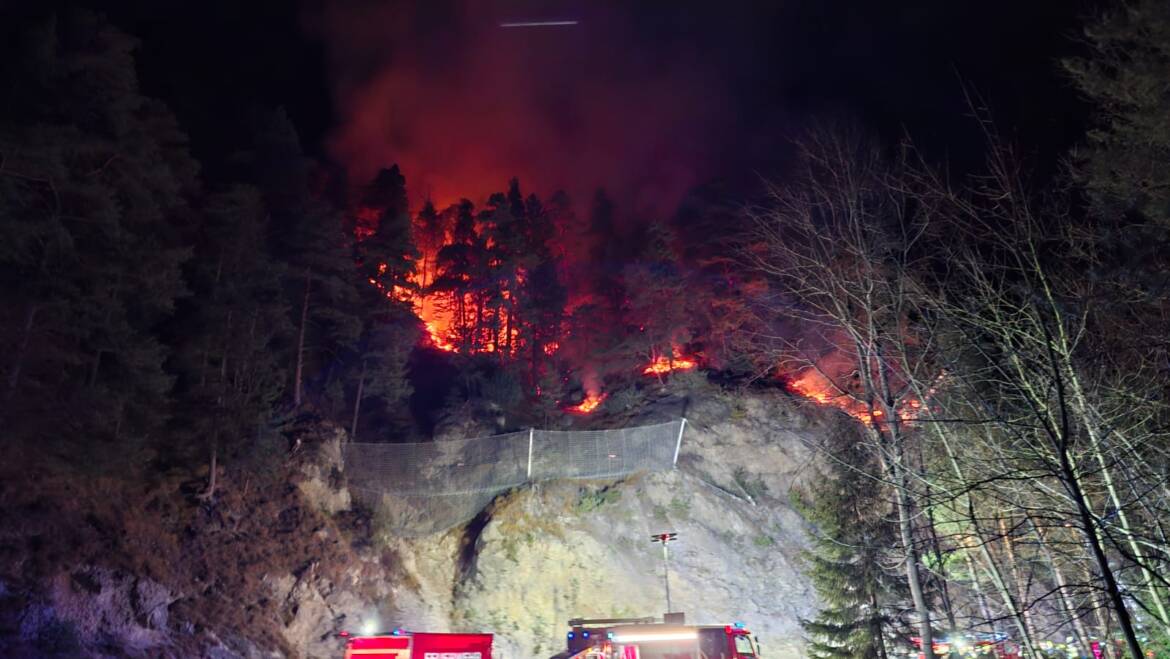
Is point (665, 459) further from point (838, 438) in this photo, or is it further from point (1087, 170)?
point (1087, 170)

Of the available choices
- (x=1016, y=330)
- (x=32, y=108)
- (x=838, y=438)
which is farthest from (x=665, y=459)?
(x=32, y=108)

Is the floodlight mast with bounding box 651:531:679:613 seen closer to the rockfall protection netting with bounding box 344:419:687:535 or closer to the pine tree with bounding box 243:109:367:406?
the rockfall protection netting with bounding box 344:419:687:535

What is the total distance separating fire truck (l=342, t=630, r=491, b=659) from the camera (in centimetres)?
1369

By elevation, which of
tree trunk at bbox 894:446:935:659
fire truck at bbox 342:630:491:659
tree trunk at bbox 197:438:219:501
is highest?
tree trunk at bbox 197:438:219:501

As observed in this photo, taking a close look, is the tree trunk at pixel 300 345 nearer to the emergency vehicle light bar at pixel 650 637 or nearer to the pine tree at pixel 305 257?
the pine tree at pixel 305 257

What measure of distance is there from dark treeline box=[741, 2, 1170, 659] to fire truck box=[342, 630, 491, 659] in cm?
931

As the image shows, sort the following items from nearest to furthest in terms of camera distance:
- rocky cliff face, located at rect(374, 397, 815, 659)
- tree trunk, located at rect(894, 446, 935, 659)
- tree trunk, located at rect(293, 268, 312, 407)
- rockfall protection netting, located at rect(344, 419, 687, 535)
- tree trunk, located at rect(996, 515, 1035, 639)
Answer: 1. tree trunk, located at rect(996, 515, 1035, 639)
2. tree trunk, located at rect(894, 446, 935, 659)
3. rocky cliff face, located at rect(374, 397, 815, 659)
4. rockfall protection netting, located at rect(344, 419, 687, 535)
5. tree trunk, located at rect(293, 268, 312, 407)

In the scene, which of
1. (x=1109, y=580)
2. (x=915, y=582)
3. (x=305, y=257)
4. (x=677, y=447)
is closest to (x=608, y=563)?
(x=677, y=447)

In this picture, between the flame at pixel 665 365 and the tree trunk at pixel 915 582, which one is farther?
the flame at pixel 665 365

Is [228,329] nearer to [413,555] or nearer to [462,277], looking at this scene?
[413,555]

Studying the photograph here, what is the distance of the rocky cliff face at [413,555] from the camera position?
49.1 ft

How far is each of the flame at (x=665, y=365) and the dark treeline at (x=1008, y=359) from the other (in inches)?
749

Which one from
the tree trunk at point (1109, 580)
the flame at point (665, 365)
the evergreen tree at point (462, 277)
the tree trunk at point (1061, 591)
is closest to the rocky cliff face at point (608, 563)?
the flame at point (665, 365)

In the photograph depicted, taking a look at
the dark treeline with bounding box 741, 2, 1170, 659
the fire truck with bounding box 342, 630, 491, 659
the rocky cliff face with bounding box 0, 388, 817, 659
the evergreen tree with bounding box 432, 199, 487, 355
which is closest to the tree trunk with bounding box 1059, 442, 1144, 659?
the dark treeline with bounding box 741, 2, 1170, 659
